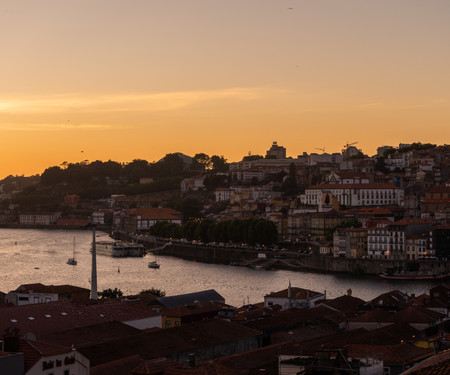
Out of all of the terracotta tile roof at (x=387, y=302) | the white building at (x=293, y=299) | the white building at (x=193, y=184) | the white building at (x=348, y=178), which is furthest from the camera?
the white building at (x=193, y=184)

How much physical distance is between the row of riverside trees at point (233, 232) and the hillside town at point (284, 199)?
19 centimetres

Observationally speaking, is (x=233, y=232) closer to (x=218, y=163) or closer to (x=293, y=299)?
(x=293, y=299)

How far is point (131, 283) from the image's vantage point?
33438 millimetres

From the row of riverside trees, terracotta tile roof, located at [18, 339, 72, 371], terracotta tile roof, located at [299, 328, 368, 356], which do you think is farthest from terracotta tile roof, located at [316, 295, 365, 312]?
the row of riverside trees

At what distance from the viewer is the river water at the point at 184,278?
30.2 metres

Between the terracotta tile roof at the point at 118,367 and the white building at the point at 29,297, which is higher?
the terracotta tile roof at the point at 118,367

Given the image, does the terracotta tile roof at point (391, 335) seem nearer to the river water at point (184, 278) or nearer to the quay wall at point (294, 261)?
the river water at point (184, 278)

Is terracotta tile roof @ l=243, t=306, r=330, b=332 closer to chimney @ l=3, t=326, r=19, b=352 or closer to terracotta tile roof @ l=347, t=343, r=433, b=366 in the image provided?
terracotta tile roof @ l=347, t=343, r=433, b=366

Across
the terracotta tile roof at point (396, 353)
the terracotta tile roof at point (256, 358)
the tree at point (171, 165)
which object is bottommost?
the terracotta tile roof at point (256, 358)

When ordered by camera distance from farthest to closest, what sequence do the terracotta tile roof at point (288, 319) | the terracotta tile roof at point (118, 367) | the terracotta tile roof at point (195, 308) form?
the terracotta tile roof at point (195, 308), the terracotta tile roof at point (288, 319), the terracotta tile roof at point (118, 367)

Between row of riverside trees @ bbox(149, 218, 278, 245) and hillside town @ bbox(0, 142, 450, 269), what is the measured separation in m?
0.19

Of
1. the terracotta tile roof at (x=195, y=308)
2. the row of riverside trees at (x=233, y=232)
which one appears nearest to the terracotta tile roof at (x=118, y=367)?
the terracotta tile roof at (x=195, y=308)

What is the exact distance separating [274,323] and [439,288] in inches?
316

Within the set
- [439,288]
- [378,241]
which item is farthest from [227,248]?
[439,288]
